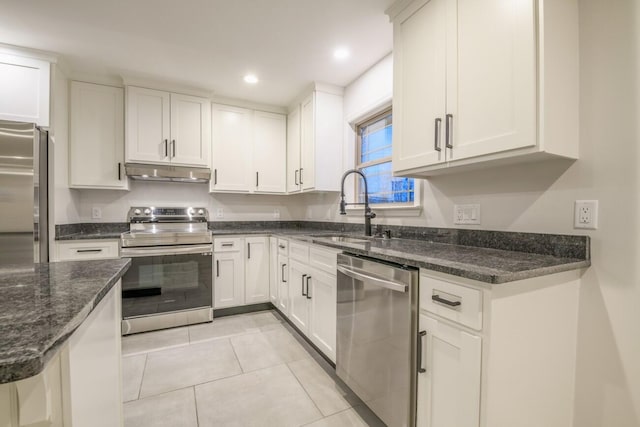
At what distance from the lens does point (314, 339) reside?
2.19 meters

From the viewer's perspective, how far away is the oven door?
2.57m

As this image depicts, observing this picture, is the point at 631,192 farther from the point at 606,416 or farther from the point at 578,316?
the point at 606,416

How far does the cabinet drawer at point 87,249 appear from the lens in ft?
7.79

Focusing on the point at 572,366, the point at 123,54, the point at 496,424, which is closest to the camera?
the point at 496,424

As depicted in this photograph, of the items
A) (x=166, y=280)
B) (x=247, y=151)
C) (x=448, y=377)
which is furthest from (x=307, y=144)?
(x=448, y=377)

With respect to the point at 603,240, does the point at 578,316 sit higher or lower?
lower

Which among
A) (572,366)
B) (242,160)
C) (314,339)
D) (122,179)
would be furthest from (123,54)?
(572,366)

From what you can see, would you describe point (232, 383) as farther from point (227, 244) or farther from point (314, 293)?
point (227, 244)

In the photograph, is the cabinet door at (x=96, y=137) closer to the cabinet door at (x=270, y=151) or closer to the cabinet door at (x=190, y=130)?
the cabinet door at (x=190, y=130)

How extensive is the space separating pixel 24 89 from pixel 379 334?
3.19m

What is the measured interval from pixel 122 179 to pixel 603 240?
11.7ft

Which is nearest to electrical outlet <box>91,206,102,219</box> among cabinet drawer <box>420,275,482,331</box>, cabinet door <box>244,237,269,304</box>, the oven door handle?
the oven door handle

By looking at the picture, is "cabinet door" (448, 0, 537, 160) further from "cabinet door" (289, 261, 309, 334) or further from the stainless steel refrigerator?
the stainless steel refrigerator

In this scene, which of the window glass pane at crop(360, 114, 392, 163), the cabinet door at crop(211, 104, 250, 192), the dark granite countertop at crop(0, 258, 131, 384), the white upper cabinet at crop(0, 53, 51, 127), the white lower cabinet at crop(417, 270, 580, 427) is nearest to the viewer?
the dark granite countertop at crop(0, 258, 131, 384)
